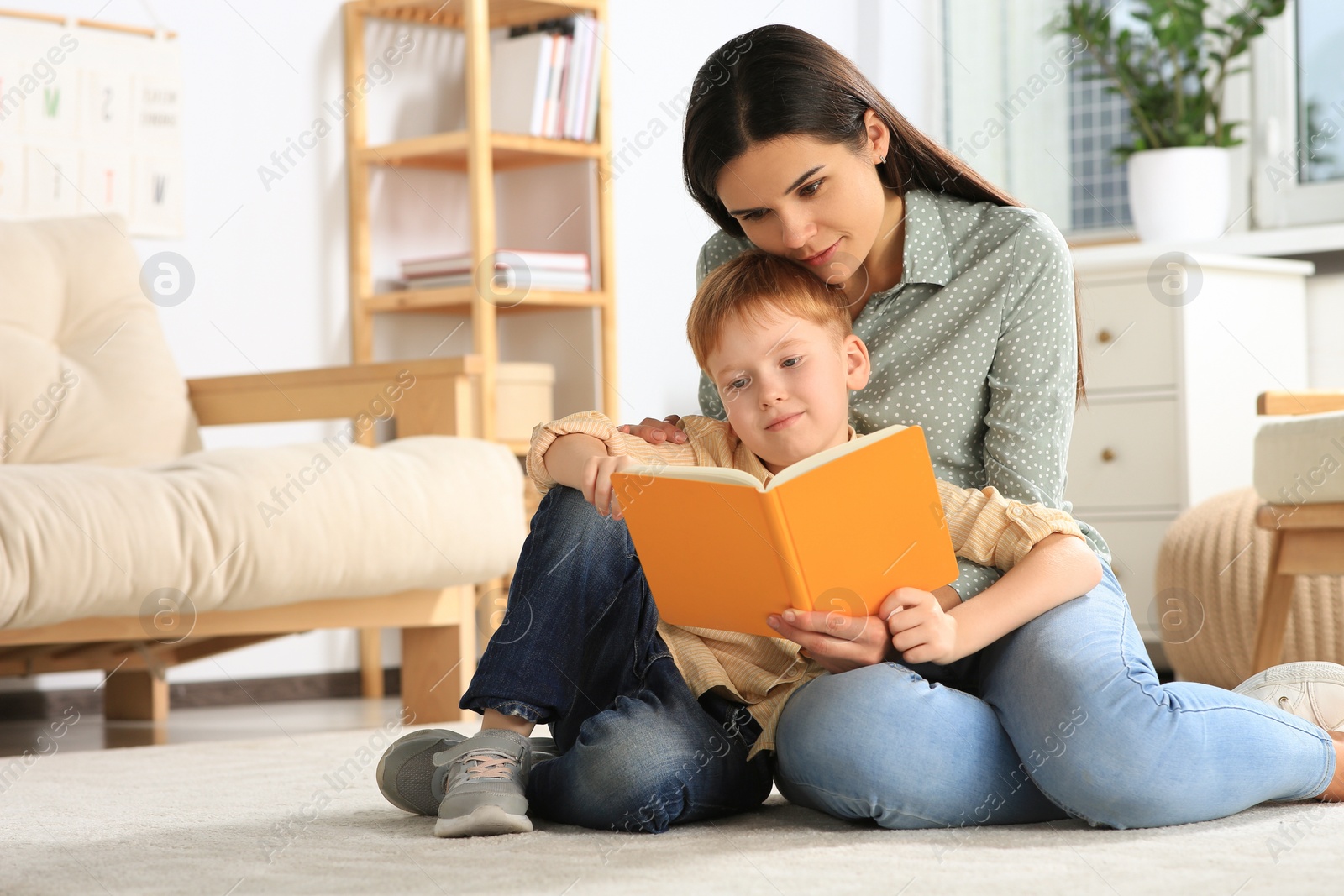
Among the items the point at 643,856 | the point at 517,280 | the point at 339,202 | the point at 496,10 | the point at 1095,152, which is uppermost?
the point at 496,10

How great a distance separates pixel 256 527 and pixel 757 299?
0.84 meters

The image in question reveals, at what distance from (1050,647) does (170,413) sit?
60.5 inches

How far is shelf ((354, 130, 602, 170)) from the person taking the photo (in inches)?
109

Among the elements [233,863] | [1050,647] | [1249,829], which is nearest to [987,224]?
[1050,647]

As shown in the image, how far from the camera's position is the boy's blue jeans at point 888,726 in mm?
983

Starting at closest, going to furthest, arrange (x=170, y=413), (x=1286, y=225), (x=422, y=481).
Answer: (x=422, y=481), (x=170, y=413), (x=1286, y=225)

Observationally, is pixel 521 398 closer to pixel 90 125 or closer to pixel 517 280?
pixel 517 280

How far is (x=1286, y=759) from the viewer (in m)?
1.03

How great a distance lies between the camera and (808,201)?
45.1 inches

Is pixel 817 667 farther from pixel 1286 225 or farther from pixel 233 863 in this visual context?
pixel 1286 225

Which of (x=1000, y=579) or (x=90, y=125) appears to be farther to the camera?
(x=90, y=125)

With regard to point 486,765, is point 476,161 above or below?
above

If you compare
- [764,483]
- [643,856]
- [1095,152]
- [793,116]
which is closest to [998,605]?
[764,483]

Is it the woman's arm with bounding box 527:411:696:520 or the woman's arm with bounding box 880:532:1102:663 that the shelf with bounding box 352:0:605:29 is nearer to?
the woman's arm with bounding box 527:411:696:520
